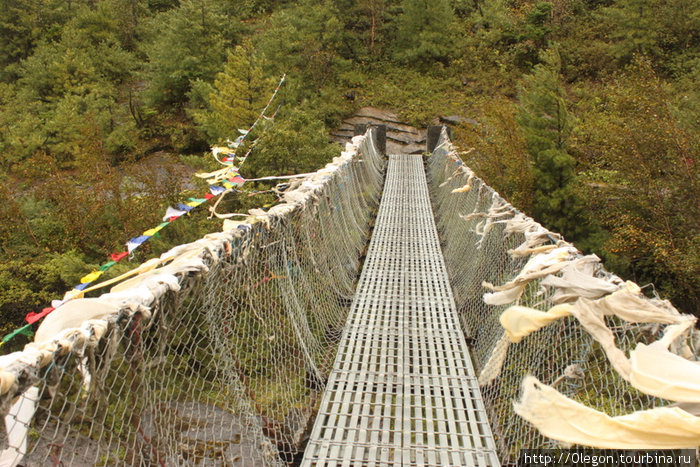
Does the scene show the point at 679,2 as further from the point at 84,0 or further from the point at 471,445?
the point at 84,0

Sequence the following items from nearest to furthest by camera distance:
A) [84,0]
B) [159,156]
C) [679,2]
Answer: [679,2]
[159,156]
[84,0]

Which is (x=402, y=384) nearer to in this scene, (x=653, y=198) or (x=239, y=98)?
(x=653, y=198)

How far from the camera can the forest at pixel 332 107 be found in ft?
20.2

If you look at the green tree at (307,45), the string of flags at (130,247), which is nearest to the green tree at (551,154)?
the string of flags at (130,247)

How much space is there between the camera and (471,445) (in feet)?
5.80

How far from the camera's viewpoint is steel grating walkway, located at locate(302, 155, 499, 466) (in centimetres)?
174

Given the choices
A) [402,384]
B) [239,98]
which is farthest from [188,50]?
[402,384]

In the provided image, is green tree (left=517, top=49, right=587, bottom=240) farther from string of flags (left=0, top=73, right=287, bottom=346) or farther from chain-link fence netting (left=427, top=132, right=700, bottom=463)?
chain-link fence netting (left=427, top=132, right=700, bottom=463)

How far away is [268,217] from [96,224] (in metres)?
7.36

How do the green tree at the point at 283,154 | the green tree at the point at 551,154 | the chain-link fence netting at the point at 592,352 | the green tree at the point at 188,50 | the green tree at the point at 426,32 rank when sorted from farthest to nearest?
the green tree at the point at 426,32 < the green tree at the point at 188,50 < the green tree at the point at 283,154 < the green tree at the point at 551,154 < the chain-link fence netting at the point at 592,352

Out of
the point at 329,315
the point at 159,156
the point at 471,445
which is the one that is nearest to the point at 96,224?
the point at 159,156

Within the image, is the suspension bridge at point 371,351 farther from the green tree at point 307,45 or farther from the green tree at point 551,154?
the green tree at point 307,45

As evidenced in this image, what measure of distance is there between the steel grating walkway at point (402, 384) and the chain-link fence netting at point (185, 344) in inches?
6.1

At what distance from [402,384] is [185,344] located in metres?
1.17
